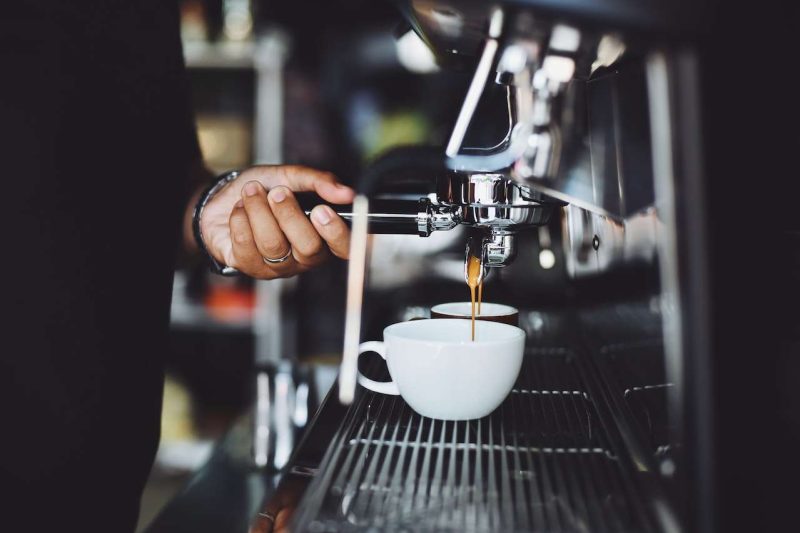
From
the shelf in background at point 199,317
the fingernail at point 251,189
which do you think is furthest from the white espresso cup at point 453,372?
the shelf in background at point 199,317

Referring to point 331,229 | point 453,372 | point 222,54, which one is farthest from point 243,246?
point 222,54

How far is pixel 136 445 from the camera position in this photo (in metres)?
0.85

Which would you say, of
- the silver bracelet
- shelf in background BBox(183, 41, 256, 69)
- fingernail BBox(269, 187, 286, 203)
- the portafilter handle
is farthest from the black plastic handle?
shelf in background BBox(183, 41, 256, 69)

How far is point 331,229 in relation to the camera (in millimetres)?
737

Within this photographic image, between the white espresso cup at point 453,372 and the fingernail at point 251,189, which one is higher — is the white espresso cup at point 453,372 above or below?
below

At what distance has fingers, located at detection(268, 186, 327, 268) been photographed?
0.72m

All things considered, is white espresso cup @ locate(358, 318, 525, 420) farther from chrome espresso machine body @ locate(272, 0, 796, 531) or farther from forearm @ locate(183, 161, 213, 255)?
forearm @ locate(183, 161, 213, 255)

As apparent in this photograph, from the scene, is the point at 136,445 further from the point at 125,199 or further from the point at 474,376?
the point at 474,376

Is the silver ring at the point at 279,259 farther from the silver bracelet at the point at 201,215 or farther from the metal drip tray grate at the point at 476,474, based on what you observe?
the metal drip tray grate at the point at 476,474

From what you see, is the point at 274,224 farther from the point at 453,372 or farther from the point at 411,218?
the point at 453,372

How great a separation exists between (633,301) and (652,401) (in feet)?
0.37

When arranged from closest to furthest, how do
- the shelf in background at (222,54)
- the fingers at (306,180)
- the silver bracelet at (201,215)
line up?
the fingers at (306,180)
the silver bracelet at (201,215)
the shelf in background at (222,54)

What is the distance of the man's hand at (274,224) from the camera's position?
0.74m

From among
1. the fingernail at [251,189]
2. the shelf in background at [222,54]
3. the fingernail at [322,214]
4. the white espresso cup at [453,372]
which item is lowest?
the white espresso cup at [453,372]
